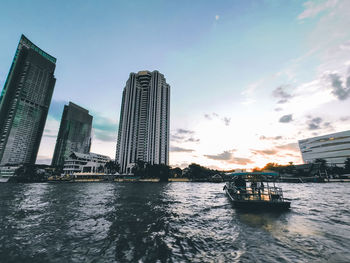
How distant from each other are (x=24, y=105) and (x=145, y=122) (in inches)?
5430

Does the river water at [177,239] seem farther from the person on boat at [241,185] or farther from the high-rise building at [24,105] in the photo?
the high-rise building at [24,105]

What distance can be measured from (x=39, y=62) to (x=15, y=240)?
25970 centimetres

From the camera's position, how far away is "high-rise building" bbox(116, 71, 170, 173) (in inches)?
5940

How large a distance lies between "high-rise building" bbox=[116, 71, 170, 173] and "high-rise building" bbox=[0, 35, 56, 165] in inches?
4202

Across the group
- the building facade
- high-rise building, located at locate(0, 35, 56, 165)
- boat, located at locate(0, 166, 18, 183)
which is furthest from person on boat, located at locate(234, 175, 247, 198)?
high-rise building, located at locate(0, 35, 56, 165)

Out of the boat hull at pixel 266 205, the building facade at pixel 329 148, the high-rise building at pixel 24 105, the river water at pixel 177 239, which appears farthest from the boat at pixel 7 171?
the building facade at pixel 329 148

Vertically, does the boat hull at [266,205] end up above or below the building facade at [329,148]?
below

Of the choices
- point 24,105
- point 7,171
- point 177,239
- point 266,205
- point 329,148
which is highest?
point 24,105

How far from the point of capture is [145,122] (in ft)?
527

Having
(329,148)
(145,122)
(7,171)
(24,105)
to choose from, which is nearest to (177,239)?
(329,148)

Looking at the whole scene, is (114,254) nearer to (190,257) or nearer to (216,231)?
(190,257)

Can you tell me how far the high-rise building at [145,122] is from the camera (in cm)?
15088

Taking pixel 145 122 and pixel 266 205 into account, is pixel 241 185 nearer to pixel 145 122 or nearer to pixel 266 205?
pixel 266 205

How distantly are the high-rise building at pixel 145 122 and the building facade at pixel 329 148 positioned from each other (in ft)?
406
